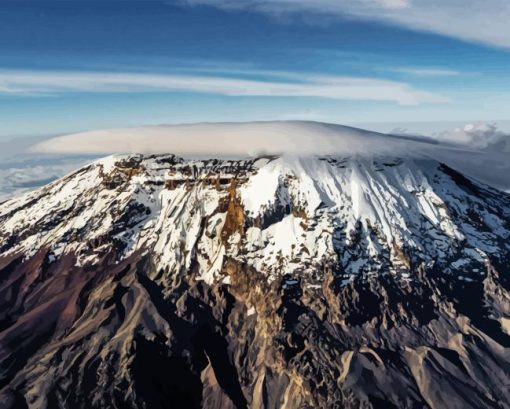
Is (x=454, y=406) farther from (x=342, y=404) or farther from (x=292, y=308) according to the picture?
(x=292, y=308)

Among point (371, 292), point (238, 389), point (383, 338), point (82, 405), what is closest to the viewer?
Result: point (82, 405)

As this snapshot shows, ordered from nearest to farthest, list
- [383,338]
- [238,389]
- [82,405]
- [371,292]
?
[82,405] → [238,389] → [383,338] → [371,292]

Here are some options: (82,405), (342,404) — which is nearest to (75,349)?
(82,405)

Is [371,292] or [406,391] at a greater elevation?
[371,292]

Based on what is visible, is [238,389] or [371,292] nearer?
[238,389]

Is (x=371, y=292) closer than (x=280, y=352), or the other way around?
(x=280, y=352)

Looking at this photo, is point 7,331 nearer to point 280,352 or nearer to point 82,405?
point 82,405

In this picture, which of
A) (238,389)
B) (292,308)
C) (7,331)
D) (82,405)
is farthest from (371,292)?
(7,331)

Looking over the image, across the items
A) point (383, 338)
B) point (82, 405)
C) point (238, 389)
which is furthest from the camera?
point (383, 338)

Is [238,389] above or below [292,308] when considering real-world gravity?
below
